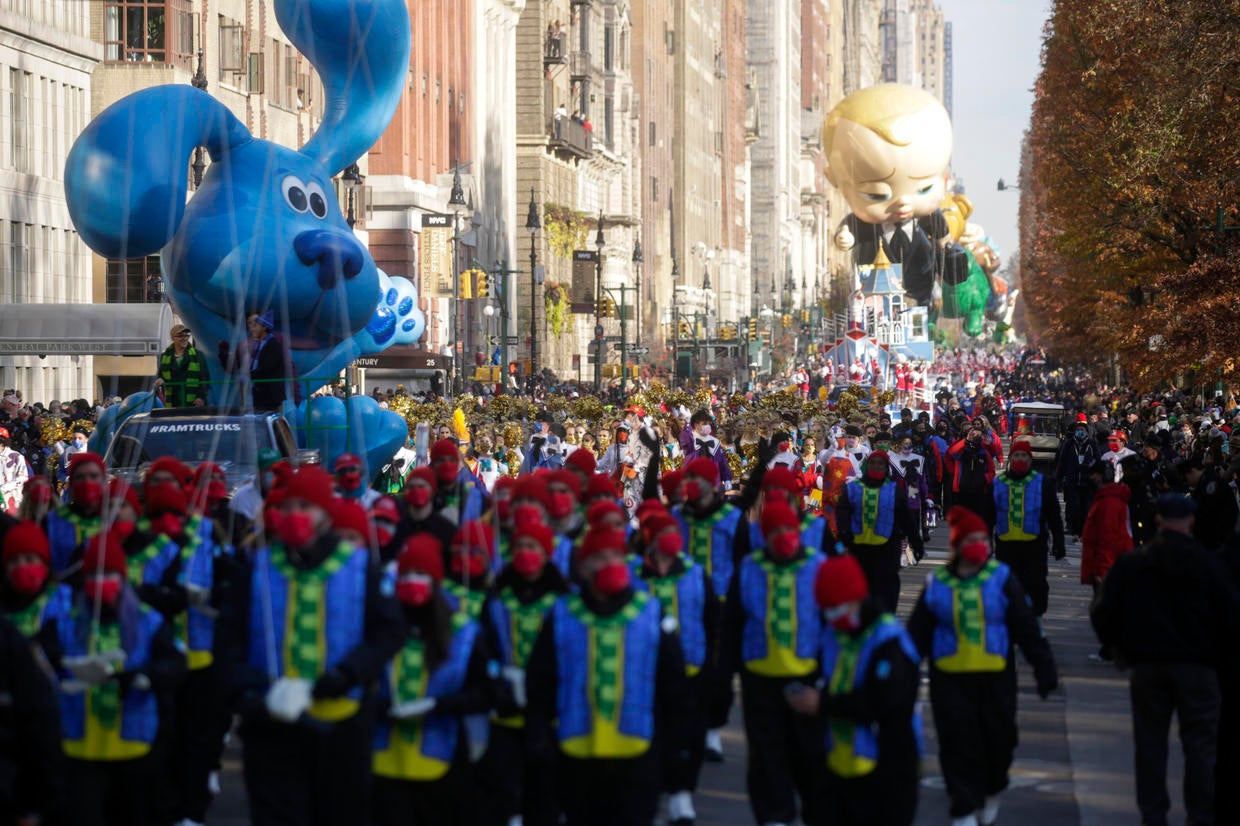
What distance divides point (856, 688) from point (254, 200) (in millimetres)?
11475

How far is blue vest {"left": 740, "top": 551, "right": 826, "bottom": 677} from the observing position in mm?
10000

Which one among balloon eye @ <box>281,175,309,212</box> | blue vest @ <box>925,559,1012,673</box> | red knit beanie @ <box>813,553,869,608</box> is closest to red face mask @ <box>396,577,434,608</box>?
red knit beanie @ <box>813,553,869,608</box>

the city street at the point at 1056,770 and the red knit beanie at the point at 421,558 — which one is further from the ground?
the red knit beanie at the point at 421,558

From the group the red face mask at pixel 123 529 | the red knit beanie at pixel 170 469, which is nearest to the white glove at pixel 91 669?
the red face mask at pixel 123 529

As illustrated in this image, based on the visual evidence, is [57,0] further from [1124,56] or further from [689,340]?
[689,340]

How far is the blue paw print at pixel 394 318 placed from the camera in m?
22.4

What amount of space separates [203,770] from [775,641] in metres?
2.56

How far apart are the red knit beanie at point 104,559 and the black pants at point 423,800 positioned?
4.58 feet

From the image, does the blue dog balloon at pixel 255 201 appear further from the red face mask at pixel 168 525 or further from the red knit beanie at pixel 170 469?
the red face mask at pixel 168 525

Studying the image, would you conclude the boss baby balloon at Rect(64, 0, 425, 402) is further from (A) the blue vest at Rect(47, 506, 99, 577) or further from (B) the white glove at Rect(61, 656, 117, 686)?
(B) the white glove at Rect(61, 656, 117, 686)

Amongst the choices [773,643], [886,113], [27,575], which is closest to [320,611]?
[27,575]

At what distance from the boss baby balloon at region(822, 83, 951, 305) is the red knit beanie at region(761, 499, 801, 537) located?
64.2 metres

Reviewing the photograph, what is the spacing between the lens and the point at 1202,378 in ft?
A: 105

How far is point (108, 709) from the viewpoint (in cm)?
862
